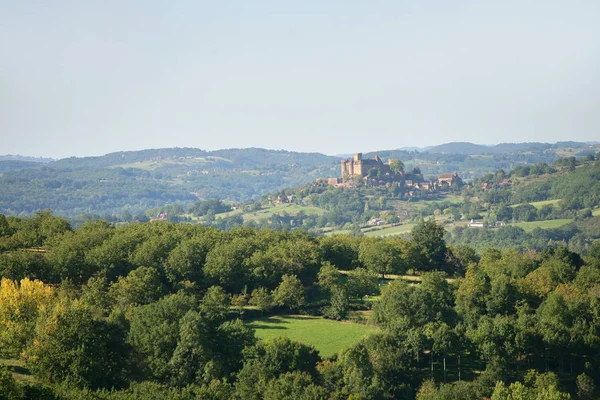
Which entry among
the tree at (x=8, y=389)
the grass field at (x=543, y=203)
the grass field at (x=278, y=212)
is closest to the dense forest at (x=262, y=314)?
the tree at (x=8, y=389)

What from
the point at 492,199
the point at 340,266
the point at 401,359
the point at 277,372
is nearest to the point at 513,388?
the point at 401,359

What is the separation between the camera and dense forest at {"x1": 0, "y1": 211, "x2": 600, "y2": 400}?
126 feet

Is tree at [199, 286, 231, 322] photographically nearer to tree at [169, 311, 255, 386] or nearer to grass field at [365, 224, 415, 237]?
tree at [169, 311, 255, 386]

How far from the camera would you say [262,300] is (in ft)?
179

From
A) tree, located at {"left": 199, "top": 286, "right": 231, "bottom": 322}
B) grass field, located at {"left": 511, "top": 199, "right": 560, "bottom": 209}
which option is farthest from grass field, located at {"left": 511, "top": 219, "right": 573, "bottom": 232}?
tree, located at {"left": 199, "top": 286, "right": 231, "bottom": 322}

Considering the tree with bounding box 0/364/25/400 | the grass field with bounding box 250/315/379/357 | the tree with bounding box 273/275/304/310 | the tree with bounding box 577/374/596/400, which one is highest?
the tree with bounding box 0/364/25/400

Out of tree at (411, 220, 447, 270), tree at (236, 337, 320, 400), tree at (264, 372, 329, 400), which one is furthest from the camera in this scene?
tree at (411, 220, 447, 270)

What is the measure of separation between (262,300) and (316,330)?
6067mm

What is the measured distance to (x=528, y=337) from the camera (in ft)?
148

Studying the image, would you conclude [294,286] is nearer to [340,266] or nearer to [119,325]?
[340,266]

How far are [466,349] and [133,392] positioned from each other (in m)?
21.9

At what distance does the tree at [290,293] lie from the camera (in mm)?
54844

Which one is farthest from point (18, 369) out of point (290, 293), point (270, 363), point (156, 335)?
point (290, 293)

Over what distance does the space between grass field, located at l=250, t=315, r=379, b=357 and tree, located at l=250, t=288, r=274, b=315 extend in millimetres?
1122
